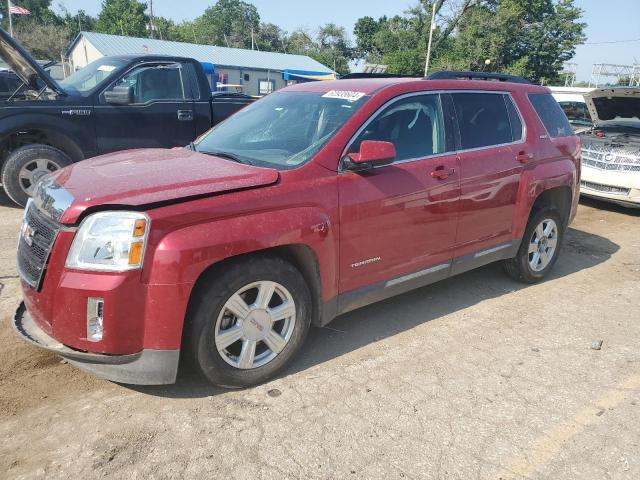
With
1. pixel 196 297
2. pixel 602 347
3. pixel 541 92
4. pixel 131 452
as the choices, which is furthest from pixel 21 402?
pixel 541 92

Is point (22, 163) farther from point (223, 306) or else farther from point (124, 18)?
point (124, 18)

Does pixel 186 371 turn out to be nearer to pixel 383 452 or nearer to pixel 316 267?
pixel 316 267

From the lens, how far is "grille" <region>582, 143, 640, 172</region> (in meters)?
7.82

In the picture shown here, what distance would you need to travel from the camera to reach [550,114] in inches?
193

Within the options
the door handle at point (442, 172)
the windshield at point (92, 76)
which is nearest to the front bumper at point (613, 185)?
the door handle at point (442, 172)

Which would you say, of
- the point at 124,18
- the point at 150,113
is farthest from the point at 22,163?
the point at 124,18

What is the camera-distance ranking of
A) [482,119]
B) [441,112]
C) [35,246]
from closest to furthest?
[35,246], [441,112], [482,119]

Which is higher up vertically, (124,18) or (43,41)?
(124,18)

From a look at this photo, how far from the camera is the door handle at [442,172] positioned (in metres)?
3.73

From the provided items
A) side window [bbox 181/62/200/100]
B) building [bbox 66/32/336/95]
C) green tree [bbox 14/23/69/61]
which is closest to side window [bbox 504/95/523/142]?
side window [bbox 181/62/200/100]

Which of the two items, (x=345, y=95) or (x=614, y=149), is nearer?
(x=345, y=95)

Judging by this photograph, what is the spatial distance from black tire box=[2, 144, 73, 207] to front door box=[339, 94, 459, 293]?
15.8ft

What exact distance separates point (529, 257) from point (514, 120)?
1300 millimetres

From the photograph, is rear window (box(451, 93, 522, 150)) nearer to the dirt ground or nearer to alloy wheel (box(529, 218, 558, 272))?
alloy wheel (box(529, 218, 558, 272))
